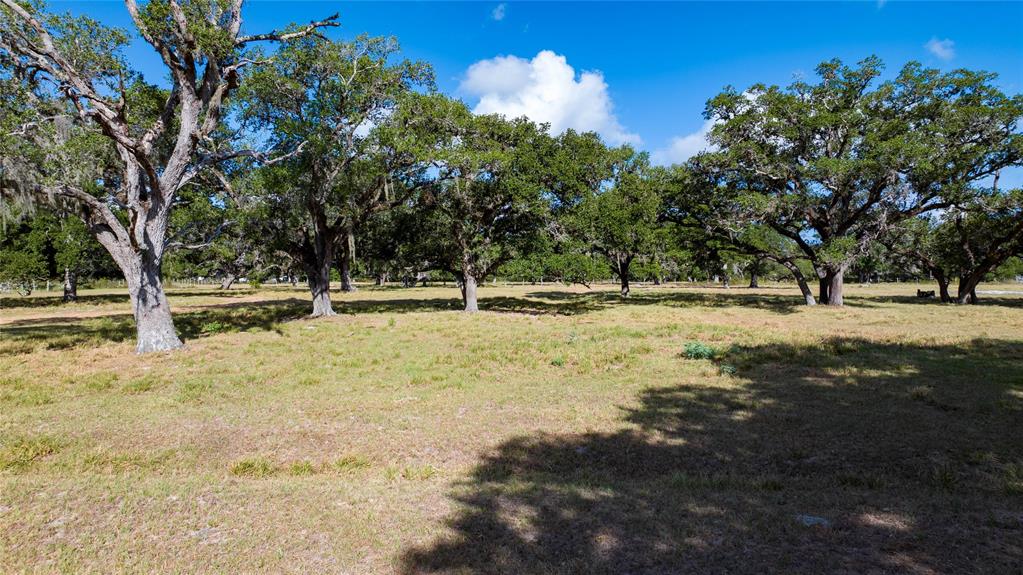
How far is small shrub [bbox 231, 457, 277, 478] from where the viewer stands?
5.86 metres

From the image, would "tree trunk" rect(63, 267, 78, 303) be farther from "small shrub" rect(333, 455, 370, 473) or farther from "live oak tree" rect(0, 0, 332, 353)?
"small shrub" rect(333, 455, 370, 473)

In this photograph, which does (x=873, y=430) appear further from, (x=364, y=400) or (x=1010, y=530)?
(x=364, y=400)

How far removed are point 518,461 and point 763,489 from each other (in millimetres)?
2940

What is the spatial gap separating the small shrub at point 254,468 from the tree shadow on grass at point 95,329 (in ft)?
44.1

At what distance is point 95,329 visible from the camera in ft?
66.6

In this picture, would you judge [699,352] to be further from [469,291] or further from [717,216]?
[717,216]

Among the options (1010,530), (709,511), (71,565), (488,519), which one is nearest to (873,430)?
(1010,530)

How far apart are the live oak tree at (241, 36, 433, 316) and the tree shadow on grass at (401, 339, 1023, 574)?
60.6 feet

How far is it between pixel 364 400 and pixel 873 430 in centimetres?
862

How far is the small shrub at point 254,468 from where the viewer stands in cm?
586

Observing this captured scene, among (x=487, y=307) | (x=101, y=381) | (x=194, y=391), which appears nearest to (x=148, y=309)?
(x=101, y=381)

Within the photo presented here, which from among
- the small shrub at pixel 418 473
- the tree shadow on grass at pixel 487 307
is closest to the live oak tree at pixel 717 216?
the tree shadow on grass at pixel 487 307

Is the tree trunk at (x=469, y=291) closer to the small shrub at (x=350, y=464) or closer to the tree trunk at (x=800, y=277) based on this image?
the tree trunk at (x=800, y=277)

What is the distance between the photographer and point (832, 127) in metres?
29.1
